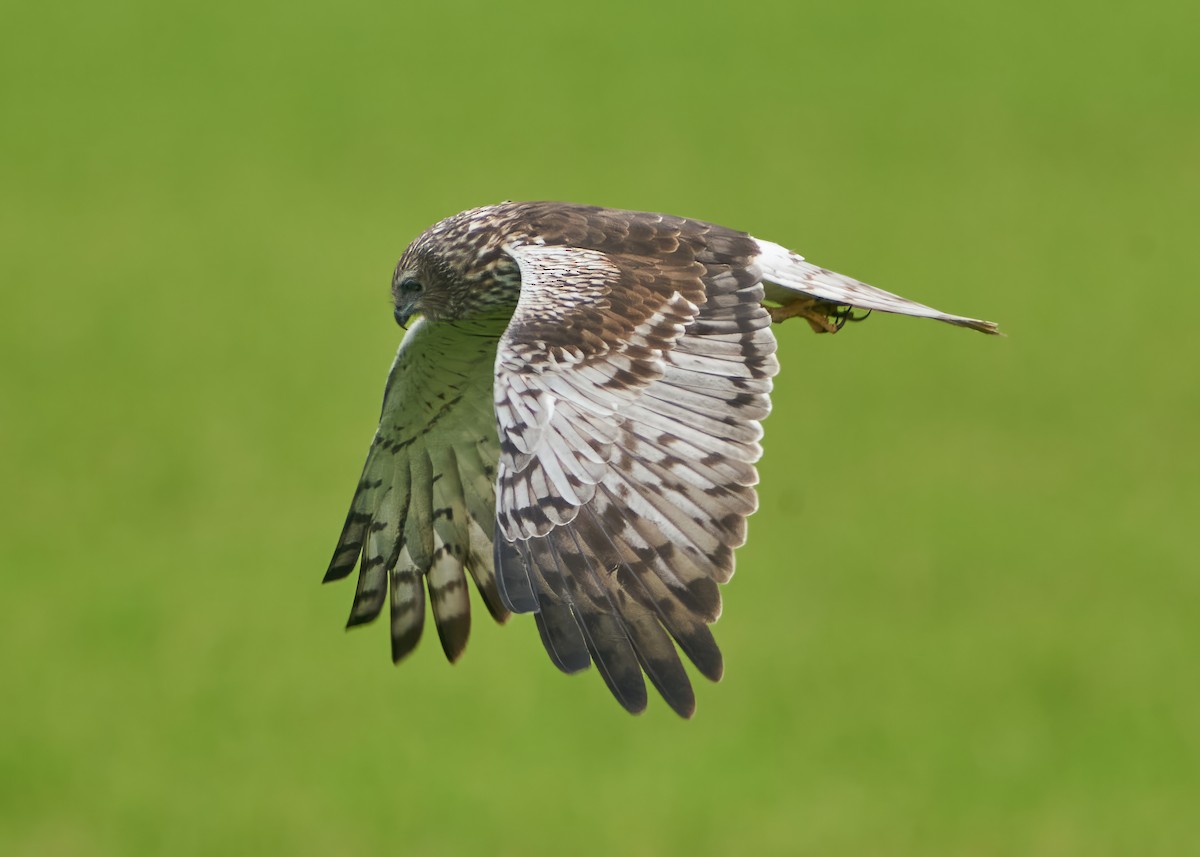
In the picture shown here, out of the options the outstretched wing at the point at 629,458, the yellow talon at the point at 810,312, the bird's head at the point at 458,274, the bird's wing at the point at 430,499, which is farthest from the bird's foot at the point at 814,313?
the bird's wing at the point at 430,499

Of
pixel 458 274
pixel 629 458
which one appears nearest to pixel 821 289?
pixel 629 458

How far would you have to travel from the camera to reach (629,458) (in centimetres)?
562

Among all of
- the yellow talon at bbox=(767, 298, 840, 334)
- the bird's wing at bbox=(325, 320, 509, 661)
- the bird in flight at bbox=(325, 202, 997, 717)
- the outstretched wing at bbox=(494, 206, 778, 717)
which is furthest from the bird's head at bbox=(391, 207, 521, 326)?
the yellow talon at bbox=(767, 298, 840, 334)

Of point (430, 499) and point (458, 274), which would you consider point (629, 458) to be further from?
point (430, 499)

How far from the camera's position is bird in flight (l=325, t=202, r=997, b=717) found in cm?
541

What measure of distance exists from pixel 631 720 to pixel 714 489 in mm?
8846

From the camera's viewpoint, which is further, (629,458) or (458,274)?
(458,274)

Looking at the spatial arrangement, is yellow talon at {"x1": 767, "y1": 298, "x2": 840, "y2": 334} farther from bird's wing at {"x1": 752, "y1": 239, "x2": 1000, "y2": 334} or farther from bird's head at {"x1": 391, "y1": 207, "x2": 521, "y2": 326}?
bird's head at {"x1": 391, "y1": 207, "x2": 521, "y2": 326}

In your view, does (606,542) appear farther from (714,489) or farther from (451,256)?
(451,256)

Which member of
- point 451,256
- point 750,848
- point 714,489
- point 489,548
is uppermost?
point 451,256

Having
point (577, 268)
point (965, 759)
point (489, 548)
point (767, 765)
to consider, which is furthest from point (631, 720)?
point (577, 268)

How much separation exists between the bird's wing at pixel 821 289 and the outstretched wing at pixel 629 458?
212 mm

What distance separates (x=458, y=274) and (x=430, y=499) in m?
0.85

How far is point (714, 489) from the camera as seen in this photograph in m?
5.55
